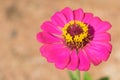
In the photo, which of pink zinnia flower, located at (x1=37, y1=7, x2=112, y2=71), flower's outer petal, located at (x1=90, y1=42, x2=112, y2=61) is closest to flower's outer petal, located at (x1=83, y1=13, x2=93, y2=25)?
pink zinnia flower, located at (x1=37, y1=7, x2=112, y2=71)

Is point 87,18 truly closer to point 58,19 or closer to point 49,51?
point 58,19

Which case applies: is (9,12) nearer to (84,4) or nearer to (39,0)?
(39,0)

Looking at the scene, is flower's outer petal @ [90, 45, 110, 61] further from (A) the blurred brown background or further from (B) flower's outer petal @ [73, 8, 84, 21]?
Answer: (A) the blurred brown background

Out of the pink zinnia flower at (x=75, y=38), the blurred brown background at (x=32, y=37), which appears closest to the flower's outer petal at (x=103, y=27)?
the pink zinnia flower at (x=75, y=38)

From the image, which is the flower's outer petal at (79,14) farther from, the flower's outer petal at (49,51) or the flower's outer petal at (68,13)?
the flower's outer petal at (49,51)

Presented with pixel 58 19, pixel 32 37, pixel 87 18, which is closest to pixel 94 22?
pixel 87 18

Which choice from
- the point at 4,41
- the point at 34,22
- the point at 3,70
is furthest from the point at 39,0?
the point at 3,70

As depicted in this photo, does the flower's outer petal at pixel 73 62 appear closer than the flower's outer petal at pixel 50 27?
Yes
